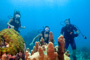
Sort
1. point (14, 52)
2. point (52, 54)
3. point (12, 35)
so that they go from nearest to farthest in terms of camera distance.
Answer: point (52, 54) < point (14, 52) < point (12, 35)

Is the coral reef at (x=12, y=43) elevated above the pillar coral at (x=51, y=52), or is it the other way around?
the coral reef at (x=12, y=43)

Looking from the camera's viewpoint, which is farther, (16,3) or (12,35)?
(16,3)

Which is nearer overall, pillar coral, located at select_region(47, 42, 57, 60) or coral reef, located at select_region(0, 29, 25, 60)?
pillar coral, located at select_region(47, 42, 57, 60)

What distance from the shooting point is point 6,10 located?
144625mm

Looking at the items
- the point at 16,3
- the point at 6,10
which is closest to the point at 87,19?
the point at 16,3

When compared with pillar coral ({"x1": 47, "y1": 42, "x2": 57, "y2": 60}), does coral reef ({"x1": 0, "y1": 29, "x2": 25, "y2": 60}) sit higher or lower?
higher

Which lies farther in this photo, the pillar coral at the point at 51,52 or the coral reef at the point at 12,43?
the coral reef at the point at 12,43

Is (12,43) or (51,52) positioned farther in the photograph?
(12,43)

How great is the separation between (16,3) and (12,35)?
460 feet

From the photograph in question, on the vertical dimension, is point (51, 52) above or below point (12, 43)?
below

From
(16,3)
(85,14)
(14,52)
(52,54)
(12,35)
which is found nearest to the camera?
(52,54)

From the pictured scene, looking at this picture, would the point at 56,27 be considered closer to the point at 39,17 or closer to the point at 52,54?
the point at 39,17

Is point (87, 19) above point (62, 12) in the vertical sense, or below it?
below

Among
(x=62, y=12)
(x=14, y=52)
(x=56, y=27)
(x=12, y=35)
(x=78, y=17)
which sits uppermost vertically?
(x=62, y=12)
